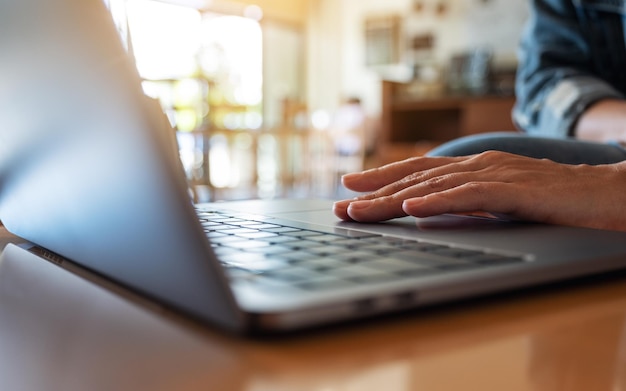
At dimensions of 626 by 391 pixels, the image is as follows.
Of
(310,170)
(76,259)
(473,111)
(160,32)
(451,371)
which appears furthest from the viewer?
(160,32)

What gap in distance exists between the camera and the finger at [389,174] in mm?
546

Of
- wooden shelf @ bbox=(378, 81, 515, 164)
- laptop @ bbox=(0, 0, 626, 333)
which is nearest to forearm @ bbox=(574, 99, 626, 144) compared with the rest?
laptop @ bbox=(0, 0, 626, 333)

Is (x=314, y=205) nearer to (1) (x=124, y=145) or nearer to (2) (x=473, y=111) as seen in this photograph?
(1) (x=124, y=145)

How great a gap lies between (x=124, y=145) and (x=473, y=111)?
154 inches

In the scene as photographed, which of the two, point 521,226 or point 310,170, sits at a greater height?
point 521,226

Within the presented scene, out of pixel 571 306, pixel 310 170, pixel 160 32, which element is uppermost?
pixel 160 32

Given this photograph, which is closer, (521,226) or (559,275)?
(559,275)

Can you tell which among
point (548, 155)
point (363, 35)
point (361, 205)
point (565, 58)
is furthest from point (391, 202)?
point (363, 35)

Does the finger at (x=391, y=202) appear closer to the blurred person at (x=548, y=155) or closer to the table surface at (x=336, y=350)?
the blurred person at (x=548, y=155)

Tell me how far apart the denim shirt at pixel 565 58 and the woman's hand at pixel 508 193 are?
2.14ft

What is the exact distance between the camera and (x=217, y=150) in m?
6.18

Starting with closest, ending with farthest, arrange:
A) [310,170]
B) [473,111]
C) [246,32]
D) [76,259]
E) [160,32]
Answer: [76,259] < [473,111] < [310,170] < [160,32] < [246,32]

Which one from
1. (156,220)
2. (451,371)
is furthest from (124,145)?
(451,371)

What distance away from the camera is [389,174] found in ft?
1.81
